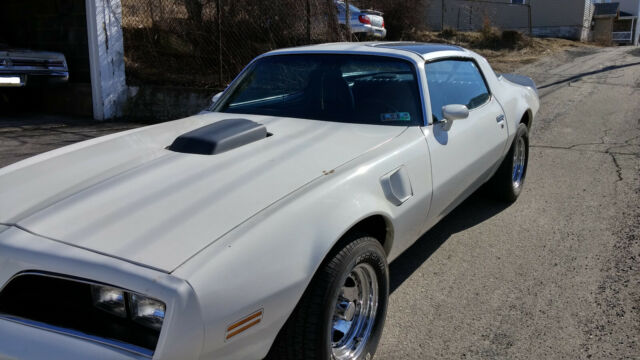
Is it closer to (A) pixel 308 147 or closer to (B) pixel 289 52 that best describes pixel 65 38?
(B) pixel 289 52

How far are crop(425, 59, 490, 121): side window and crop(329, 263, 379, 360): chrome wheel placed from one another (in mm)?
1325

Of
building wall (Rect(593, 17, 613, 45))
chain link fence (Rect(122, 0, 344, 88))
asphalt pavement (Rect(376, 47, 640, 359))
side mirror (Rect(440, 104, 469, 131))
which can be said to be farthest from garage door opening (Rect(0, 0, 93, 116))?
building wall (Rect(593, 17, 613, 45))

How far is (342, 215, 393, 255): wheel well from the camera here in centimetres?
277

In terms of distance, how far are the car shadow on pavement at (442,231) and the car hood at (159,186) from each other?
1053 millimetres

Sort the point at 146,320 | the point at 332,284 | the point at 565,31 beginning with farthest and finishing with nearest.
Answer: the point at 565,31 → the point at 332,284 → the point at 146,320

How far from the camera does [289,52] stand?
4164mm

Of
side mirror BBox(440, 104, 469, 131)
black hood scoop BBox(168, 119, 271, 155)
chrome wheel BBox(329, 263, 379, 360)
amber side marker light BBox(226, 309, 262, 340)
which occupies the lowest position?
chrome wheel BBox(329, 263, 379, 360)

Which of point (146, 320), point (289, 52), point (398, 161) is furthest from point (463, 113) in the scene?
point (146, 320)

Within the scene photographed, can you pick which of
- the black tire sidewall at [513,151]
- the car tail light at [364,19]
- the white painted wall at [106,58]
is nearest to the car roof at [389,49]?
the black tire sidewall at [513,151]

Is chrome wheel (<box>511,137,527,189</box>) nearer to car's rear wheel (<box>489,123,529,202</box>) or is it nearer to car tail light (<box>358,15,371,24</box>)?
car's rear wheel (<box>489,123,529,202</box>)

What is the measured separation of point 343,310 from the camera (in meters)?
2.57

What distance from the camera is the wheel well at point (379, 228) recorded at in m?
2.77

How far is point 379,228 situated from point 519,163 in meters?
2.82

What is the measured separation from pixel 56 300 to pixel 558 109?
8864mm
